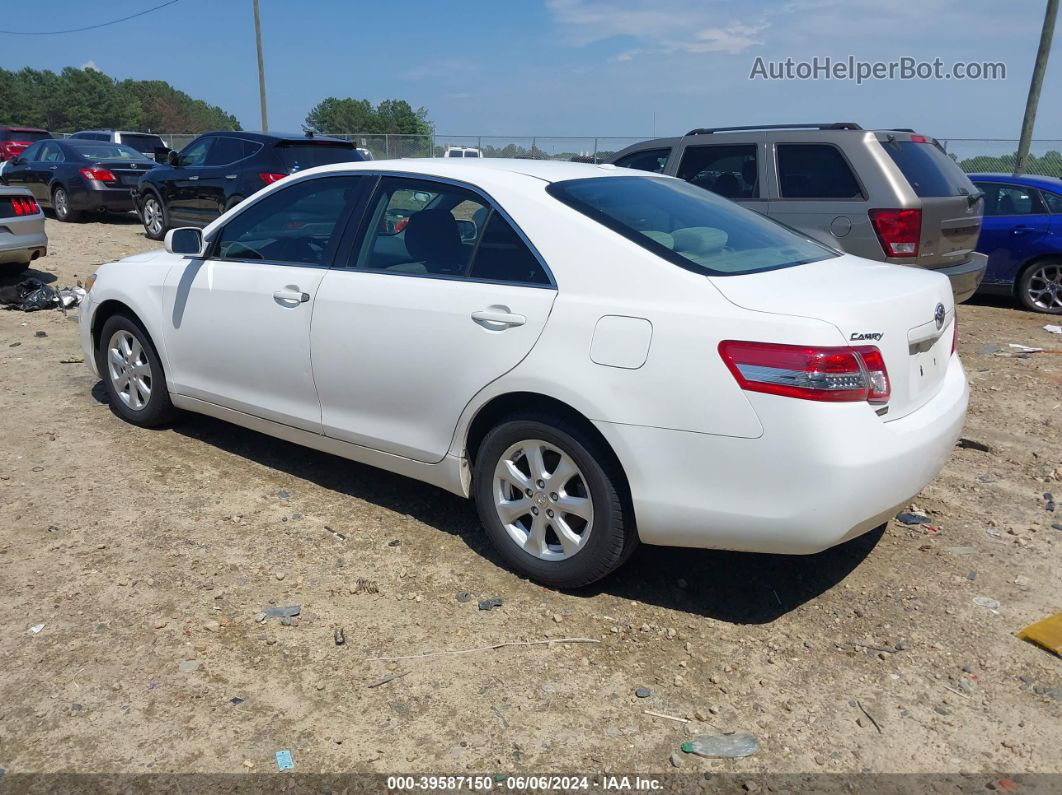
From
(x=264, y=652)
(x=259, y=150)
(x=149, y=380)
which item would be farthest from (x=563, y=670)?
(x=259, y=150)

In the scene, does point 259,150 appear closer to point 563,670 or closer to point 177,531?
point 177,531

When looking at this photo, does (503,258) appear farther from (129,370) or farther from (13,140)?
(13,140)

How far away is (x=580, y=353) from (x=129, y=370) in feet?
11.3

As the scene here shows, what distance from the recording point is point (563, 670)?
3.17 m

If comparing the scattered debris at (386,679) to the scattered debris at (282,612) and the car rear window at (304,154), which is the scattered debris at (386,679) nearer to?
the scattered debris at (282,612)

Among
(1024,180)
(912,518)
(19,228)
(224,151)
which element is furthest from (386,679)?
(224,151)

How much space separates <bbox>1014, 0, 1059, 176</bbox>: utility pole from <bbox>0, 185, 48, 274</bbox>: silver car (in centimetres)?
1720

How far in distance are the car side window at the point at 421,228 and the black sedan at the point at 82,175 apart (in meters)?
13.4

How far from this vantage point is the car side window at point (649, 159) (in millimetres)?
8672

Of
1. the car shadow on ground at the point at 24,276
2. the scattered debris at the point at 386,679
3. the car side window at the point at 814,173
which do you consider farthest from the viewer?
the car shadow on ground at the point at 24,276

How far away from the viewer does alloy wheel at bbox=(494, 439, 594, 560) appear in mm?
3510

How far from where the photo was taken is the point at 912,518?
4430 millimetres

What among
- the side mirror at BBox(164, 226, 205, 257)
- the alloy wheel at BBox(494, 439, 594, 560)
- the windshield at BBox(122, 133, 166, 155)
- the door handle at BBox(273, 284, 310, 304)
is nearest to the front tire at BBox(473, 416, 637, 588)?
the alloy wheel at BBox(494, 439, 594, 560)

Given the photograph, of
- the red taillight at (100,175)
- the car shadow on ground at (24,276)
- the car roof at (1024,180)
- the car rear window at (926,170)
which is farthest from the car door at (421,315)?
the red taillight at (100,175)
